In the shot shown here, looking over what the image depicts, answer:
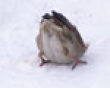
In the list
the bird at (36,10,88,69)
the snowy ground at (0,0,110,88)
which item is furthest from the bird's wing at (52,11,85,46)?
the snowy ground at (0,0,110,88)

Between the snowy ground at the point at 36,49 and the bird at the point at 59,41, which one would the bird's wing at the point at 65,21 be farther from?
the snowy ground at the point at 36,49

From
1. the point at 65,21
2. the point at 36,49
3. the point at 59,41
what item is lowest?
the point at 36,49

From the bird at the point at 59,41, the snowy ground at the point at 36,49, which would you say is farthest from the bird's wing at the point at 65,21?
the snowy ground at the point at 36,49

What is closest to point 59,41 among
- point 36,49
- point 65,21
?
point 65,21

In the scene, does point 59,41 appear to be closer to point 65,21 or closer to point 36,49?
point 65,21

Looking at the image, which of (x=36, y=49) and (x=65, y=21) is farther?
(x=36, y=49)

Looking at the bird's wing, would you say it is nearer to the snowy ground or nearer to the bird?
the bird

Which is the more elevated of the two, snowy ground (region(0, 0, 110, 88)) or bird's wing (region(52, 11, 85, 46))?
bird's wing (region(52, 11, 85, 46))
